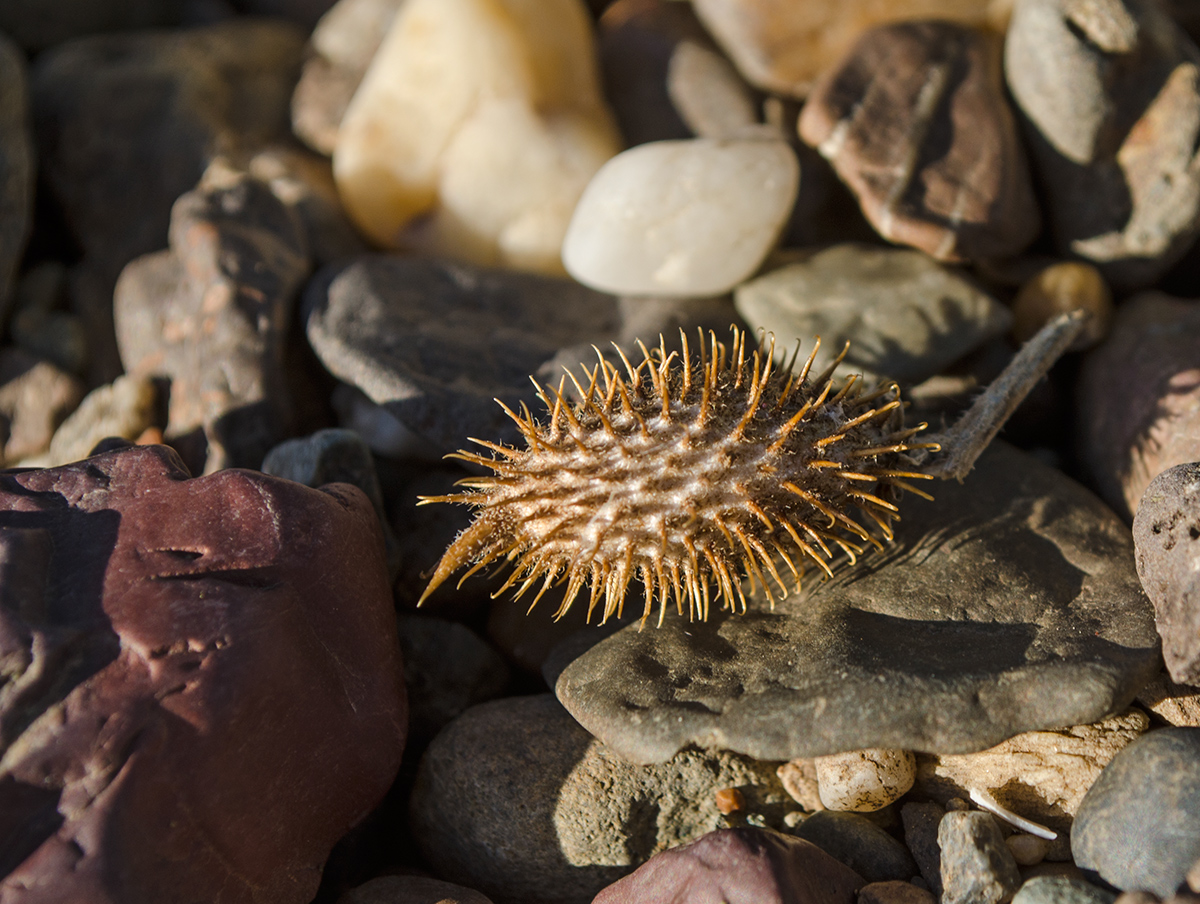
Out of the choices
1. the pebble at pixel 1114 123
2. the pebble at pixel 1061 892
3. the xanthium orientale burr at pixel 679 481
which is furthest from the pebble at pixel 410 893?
the pebble at pixel 1114 123

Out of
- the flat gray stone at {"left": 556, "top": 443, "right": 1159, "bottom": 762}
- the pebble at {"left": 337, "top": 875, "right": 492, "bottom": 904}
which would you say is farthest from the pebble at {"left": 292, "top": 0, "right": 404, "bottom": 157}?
the pebble at {"left": 337, "top": 875, "right": 492, "bottom": 904}

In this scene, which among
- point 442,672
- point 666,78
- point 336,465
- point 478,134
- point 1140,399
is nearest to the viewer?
point 442,672

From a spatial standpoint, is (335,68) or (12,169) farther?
(335,68)

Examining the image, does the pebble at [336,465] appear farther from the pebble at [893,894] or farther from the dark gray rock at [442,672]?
the pebble at [893,894]

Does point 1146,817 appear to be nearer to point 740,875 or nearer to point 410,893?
point 740,875

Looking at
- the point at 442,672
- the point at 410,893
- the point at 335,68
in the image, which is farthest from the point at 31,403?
the point at 410,893

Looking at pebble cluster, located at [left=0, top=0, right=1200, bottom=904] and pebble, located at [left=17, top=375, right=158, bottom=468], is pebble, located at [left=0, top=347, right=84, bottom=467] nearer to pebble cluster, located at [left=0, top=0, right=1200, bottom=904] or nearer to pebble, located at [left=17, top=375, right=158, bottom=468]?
pebble cluster, located at [left=0, top=0, right=1200, bottom=904]

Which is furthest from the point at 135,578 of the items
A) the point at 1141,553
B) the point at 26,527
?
the point at 1141,553
